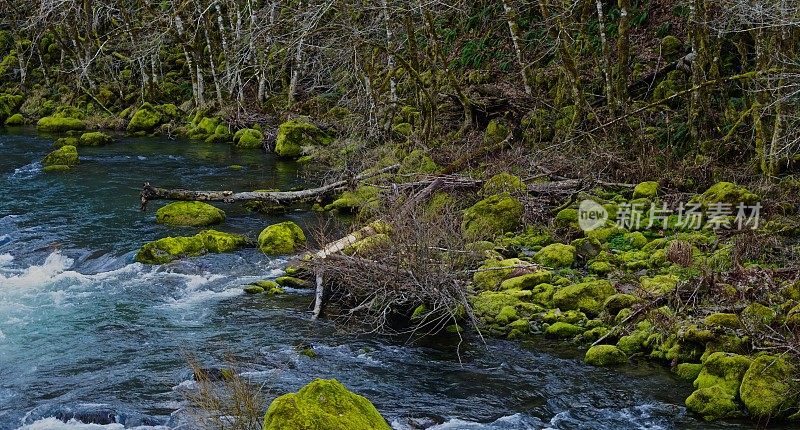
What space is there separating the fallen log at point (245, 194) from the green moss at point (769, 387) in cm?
936

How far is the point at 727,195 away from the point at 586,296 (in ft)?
11.0

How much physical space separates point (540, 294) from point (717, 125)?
6025 mm

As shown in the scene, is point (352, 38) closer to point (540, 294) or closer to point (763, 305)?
point (540, 294)

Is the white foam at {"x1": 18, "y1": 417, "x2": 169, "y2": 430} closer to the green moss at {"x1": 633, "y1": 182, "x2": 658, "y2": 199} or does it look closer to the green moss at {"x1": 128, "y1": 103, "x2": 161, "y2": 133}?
the green moss at {"x1": 633, "y1": 182, "x2": 658, "y2": 199}

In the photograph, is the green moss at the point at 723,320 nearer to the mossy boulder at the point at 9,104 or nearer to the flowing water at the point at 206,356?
the flowing water at the point at 206,356

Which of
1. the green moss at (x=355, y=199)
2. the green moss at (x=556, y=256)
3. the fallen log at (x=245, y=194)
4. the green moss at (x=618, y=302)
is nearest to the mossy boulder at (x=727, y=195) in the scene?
the green moss at (x=556, y=256)

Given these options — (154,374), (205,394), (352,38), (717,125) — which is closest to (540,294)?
(154,374)

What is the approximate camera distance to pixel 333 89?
2531 centimetres

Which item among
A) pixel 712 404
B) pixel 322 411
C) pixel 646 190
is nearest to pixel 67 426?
pixel 322 411

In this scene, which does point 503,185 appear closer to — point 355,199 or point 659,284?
point 355,199

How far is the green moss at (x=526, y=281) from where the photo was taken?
401 inches

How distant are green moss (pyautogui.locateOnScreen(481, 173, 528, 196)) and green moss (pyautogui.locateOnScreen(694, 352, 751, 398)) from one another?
6.22m

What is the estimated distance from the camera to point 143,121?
26.6 meters

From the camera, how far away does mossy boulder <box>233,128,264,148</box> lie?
77.3 ft
